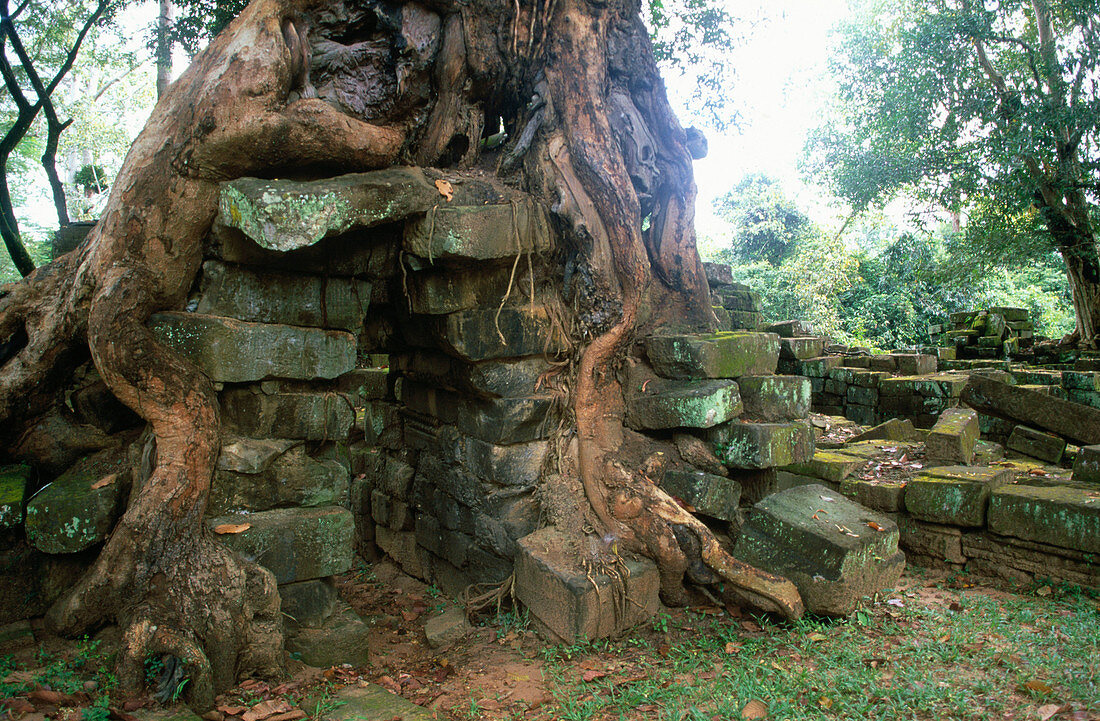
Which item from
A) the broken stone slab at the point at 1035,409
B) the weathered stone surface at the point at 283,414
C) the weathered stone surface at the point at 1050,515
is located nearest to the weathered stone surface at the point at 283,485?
the weathered stone surface at the point at 283,414

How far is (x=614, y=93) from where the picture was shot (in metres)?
4.43

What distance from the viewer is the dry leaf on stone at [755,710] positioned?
7.99 feet

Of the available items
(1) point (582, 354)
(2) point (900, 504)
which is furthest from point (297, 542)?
(2) point (900, 504)

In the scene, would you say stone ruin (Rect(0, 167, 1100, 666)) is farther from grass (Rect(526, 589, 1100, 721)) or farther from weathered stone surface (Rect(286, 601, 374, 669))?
grass (Rect(526, 589, 1100, 721))

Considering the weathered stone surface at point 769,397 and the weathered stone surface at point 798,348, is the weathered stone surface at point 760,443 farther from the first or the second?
the weathered stone surface at point 798,348

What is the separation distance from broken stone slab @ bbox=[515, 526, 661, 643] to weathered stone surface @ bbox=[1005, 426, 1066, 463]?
398cm

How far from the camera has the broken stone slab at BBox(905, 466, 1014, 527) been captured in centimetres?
400

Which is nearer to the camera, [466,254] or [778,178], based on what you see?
[466,254]

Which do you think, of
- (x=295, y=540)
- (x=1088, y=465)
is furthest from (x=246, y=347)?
(x=1088, y=465)

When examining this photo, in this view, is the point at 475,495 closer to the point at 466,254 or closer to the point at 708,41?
the point at 466,254

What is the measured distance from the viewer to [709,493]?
3820mm

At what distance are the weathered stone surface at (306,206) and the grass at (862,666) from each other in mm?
2422

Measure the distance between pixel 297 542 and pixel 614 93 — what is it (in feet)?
11.6

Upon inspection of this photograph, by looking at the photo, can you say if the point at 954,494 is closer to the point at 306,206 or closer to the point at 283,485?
the point at 283,485
